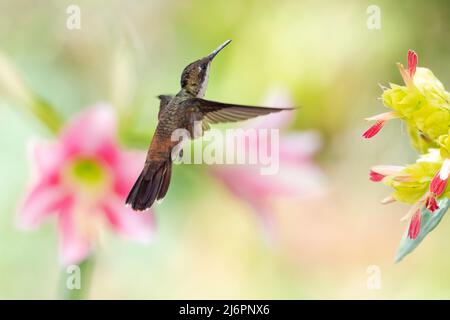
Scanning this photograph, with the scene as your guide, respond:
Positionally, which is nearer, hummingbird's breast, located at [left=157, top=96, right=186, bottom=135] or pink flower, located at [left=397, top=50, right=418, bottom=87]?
pink flower, located at [left=397, top=50, right=418, bottom=87]

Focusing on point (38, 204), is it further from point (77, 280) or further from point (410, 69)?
point (410, 69)

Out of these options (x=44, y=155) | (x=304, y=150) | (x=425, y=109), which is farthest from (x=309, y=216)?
(x=425, y=109)

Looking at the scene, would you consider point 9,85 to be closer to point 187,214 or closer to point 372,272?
point 187,214

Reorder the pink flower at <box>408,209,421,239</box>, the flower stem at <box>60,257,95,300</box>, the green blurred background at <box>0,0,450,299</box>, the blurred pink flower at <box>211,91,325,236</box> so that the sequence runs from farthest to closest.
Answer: the green blurred background at <box>0,0,450,299</box> → the blurred pink flower at <box>211,91,325,236</box> → the flower stem at <box>60,257,95,300</box> → the pink flower at <box>408,209,421,239</box>

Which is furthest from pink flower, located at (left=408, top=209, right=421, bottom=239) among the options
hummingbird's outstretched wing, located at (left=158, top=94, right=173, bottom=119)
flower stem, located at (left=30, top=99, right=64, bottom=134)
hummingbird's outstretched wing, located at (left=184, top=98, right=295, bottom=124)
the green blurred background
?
the green blurred background


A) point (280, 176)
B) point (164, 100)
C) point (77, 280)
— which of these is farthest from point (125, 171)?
point (164, 100)

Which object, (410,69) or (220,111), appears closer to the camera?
(410,69)

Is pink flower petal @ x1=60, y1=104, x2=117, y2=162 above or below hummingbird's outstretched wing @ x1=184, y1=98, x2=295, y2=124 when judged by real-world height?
above

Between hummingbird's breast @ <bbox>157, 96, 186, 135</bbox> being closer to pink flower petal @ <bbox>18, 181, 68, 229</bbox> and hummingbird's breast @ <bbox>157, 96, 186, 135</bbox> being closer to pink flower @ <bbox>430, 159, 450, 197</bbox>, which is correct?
pink flower @ <bbox>430, 159, 450, 197</bbox>
